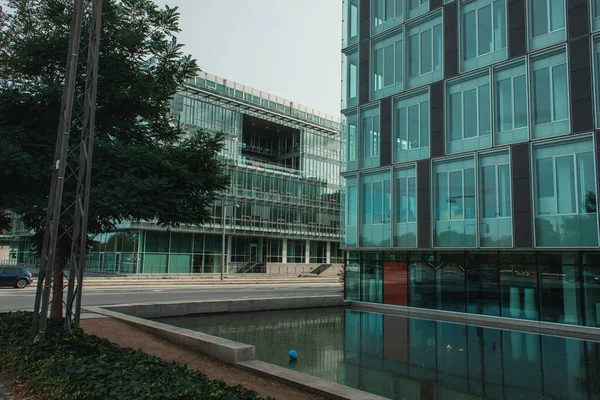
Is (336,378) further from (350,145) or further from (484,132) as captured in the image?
(350,145)

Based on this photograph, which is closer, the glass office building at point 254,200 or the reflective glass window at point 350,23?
the reflective glass window at point 350,23

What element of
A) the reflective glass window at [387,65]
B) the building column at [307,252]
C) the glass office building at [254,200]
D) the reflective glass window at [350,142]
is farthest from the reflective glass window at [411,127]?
the building column at [307,252]

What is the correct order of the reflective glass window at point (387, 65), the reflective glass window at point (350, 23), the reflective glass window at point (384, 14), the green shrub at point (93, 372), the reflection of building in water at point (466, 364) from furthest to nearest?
the reflective glass window at point (350, 23)
the reflective glass window at point (384, 14)
the reflective glass window at point (387, 65)
the reflection of building in water at point (466, 364)
the green shrub at point (93, 372)

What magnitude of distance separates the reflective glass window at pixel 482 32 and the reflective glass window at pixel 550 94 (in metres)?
1.68

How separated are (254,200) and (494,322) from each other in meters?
42.0

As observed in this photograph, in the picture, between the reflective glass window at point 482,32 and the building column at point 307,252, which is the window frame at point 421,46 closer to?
the reflective glass window at point 482,32

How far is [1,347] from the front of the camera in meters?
9.73

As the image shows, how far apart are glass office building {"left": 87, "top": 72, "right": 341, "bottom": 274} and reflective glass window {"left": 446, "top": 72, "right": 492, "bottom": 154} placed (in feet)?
97.1

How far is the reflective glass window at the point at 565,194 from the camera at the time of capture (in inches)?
659

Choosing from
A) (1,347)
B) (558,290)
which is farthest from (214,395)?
(558,290)

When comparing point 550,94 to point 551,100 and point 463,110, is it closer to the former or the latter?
point 551,100

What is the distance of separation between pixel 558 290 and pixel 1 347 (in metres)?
16.9

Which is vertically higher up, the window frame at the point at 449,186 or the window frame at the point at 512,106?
the window frame at the point at 512,106

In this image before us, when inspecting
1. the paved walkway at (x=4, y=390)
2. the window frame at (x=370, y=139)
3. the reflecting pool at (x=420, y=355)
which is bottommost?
the reflecting pool at (x=420, y=355)
